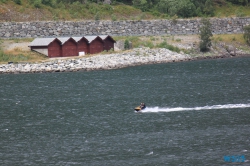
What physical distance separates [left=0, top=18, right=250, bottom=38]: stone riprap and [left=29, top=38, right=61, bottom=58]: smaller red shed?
25.9 ft

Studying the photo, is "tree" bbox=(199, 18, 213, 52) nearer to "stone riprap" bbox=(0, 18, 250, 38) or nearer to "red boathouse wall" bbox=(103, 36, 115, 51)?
"stone riprap" bbox=(0, 18, 250, 38)

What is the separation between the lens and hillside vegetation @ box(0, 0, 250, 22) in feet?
310

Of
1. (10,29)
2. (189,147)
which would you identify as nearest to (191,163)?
(189,147)

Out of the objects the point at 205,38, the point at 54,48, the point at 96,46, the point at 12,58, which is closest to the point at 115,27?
the point at 96,46

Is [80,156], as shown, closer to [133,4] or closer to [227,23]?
[227,23]

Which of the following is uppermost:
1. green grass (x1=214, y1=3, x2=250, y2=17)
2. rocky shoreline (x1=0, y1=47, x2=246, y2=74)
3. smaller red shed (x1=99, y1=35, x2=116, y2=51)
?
green grass (x1=214, y1=3, x2=250, y2=17)

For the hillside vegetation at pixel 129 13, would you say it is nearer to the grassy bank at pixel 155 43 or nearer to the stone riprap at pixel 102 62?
the grassy bank at pixel 155 43

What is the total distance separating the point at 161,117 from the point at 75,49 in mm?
40515

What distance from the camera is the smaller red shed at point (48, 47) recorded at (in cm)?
7838

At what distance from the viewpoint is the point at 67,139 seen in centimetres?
3550

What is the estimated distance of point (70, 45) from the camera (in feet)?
261

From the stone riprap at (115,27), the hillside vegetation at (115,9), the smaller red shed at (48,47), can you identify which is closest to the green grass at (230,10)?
the hillside vegetation at (115,9)

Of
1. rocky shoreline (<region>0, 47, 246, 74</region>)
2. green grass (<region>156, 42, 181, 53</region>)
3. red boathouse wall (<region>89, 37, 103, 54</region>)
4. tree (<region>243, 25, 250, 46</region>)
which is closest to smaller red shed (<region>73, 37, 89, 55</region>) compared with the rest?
red boathouse wall (<region>89, 37, 103, 54</region>)

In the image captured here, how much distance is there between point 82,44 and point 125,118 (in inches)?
1607
